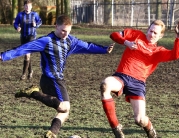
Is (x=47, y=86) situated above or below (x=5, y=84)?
above

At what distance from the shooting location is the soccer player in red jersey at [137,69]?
6512mm

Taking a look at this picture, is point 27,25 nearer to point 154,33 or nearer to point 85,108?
point 85,108

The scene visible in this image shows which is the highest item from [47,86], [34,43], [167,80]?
[34,43]

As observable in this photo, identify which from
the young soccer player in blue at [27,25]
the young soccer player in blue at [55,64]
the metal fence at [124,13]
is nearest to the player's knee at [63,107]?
the young soccer player in blue at [55,64]

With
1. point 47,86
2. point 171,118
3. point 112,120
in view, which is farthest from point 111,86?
point 171,118

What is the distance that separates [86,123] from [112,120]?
1266 millimetres

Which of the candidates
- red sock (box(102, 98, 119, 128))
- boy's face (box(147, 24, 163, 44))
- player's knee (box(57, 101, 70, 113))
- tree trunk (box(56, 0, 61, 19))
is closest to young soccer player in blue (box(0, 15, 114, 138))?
player's knee (box(57, 101, 70, 113))

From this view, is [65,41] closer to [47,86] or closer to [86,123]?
[47,86]

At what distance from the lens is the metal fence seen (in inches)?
1495

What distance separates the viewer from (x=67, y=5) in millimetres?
36219

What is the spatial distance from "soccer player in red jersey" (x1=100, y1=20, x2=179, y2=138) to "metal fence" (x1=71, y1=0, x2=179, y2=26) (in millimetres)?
28616

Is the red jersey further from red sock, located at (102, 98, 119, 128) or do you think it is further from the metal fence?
the metal fence

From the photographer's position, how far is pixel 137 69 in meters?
6.77

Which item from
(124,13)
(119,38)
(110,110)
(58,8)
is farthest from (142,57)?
(124,13)
